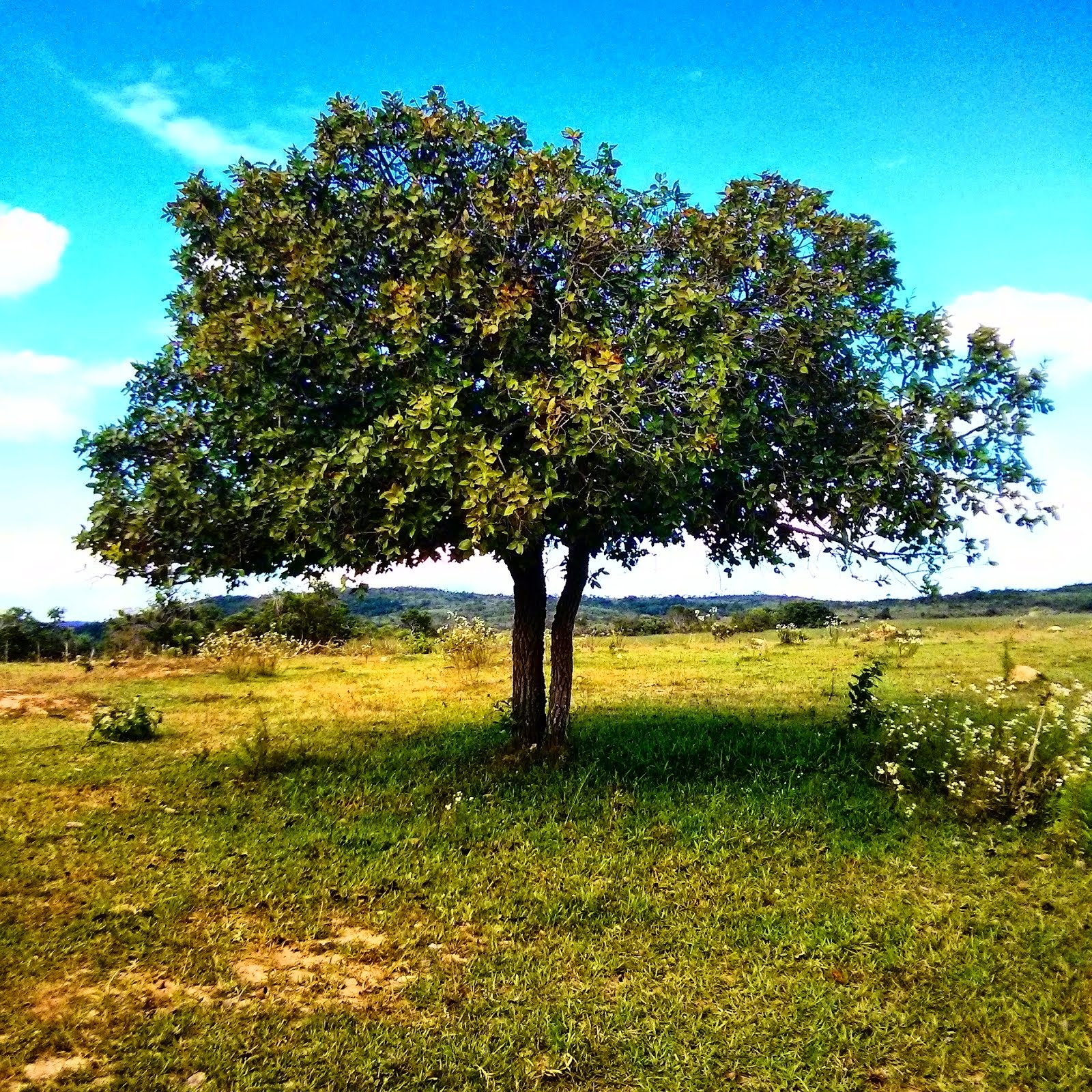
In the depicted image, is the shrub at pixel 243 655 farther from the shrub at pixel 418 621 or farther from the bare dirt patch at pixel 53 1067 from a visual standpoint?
the bare dirt patch at pixel 53 1067

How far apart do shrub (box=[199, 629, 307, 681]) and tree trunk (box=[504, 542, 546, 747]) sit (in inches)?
562

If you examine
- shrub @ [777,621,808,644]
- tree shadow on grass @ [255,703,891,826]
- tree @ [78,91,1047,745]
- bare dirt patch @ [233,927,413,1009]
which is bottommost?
bare dirt patch @ [233,927,413,1009]

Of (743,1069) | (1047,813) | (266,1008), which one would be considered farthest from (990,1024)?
(266,1008)

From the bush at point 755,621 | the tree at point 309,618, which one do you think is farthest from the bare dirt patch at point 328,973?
the bush at point 755,621

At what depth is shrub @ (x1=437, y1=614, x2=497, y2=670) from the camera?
26.2 metres

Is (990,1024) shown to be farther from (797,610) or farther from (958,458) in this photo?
(797,610)

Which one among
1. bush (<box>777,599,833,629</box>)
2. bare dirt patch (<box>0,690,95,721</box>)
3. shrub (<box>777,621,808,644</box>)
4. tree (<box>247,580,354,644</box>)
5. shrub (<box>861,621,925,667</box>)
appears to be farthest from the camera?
bush (<box>777,599,833,629</box>)

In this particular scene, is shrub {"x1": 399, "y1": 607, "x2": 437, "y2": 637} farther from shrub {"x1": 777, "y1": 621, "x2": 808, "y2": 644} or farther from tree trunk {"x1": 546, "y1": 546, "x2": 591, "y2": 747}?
tree trunk {"x1": 546, "y1": 546, "x2": 591, "y2": 747}

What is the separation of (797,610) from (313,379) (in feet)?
141

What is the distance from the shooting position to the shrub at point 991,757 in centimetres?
1027

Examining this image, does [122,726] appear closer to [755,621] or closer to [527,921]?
[527,921]

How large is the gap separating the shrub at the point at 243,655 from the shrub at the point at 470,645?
217 inches

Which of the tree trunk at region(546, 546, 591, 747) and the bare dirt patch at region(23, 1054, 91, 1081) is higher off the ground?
the tree trunk at region(546, 546, 591, 747)

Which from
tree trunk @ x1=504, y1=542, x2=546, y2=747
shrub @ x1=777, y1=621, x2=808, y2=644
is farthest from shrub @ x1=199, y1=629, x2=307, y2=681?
shrub @ x1=777, y1=621, x2=808, y2=644
